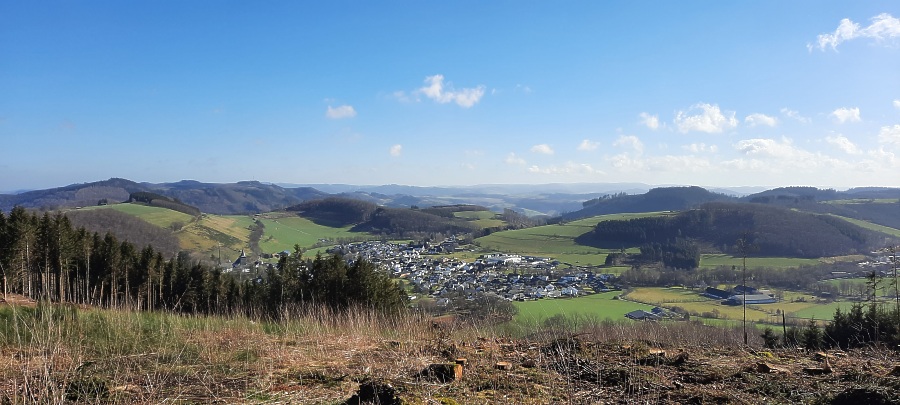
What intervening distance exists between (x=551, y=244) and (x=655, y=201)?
100276 mm

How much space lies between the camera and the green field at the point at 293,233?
7581 cm

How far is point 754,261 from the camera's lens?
66.1 metres

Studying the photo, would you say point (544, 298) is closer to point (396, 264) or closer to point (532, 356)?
point (396, 264)

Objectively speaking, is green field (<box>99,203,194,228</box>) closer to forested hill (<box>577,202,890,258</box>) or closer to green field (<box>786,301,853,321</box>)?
forested hill (<box>577,202,890,258</box>)

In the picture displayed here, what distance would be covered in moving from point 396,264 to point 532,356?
176ft

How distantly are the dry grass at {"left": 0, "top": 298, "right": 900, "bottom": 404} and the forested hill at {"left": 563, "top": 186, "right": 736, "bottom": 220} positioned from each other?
5976 inches

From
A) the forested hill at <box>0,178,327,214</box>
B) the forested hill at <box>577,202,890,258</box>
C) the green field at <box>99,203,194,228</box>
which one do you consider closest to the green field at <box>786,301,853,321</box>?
the forested hill at <box>577,202,890,258</box>

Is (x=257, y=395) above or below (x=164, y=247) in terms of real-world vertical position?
above

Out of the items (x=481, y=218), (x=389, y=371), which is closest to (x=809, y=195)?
(x=481, y=218)

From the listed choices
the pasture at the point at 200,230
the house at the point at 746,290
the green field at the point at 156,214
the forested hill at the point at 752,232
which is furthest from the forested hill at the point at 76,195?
the house at the point at 746,290

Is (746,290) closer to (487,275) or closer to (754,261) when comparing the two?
(754,261)

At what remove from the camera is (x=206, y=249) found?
6456 cm

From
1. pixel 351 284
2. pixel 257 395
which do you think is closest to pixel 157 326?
pixel 257 395

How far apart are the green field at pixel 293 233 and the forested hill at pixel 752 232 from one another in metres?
53.1
